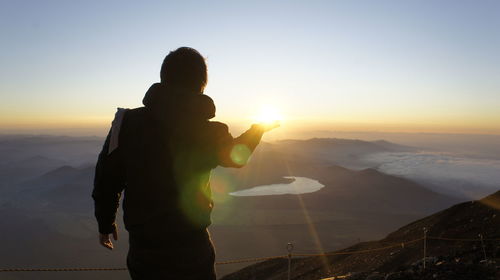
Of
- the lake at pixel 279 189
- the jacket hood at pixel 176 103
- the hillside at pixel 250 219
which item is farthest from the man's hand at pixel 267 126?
the lake at pixel 279 189

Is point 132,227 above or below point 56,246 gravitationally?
above

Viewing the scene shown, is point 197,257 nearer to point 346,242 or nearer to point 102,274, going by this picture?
point 102,274

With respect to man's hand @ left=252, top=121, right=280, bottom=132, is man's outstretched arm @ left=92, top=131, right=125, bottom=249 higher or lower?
lower

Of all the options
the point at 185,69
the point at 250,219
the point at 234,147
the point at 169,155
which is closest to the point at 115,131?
the point at 169,155

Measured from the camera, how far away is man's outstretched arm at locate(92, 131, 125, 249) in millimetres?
2053

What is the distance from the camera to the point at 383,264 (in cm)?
1577

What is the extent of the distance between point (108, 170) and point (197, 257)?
2.33ft

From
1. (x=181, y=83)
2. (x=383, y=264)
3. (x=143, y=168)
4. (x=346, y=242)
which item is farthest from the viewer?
(x=346, y=242)

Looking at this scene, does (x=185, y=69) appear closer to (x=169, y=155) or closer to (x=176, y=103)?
(x=176, y=103)

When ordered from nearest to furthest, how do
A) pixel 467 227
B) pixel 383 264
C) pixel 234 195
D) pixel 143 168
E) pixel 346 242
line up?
pixel 143 168 < pixel 383 264 < pixel 467 227 < pixel 346 242 < pixel 234 195

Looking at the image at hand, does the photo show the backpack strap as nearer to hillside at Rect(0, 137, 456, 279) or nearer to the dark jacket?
the dark jacket

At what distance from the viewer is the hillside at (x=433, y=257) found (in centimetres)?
844

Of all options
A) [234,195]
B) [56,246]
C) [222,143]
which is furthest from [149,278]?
[234,195]

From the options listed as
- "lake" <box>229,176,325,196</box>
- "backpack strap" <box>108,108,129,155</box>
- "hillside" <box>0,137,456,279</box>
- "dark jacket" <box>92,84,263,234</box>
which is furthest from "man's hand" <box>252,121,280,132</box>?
"lake" <box>229,176,325,196</box>
